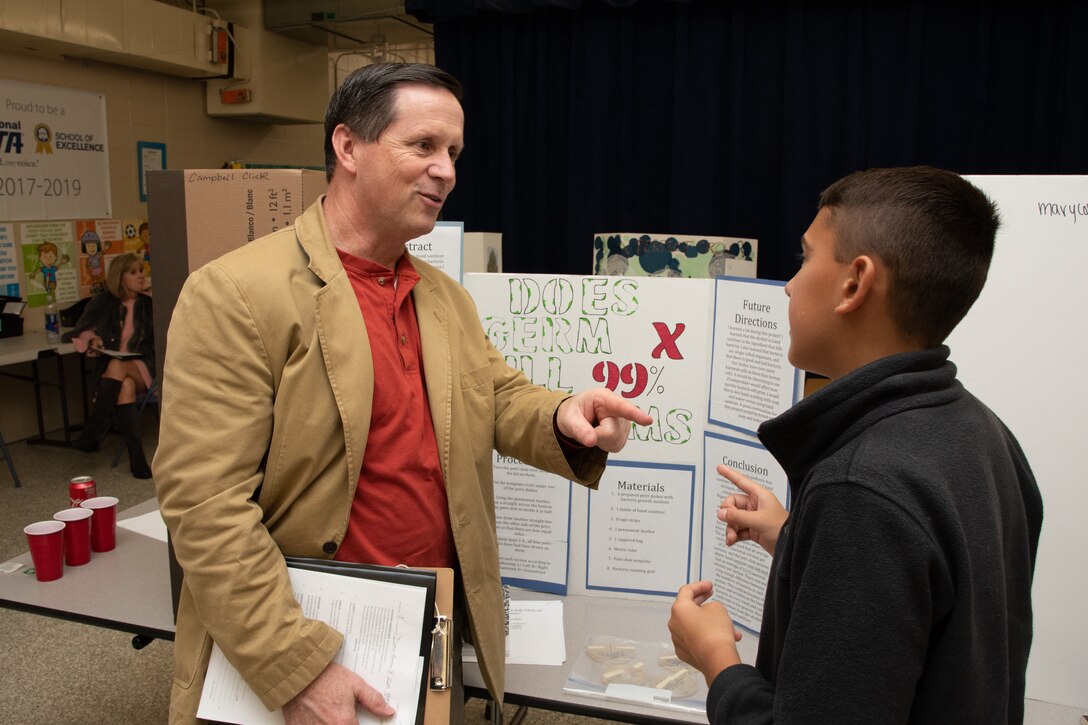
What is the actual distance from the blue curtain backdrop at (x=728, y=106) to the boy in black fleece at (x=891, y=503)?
3840 millimetres

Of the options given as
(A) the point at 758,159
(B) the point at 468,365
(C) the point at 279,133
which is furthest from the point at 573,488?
(C) the point at 279,133

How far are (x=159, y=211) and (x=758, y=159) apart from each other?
3658mm

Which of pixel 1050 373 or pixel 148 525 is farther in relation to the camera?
pixel 148 525

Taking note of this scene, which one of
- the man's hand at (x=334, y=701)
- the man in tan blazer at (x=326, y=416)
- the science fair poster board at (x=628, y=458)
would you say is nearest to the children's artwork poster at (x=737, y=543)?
the science fair poster board at (x=628, y=458)

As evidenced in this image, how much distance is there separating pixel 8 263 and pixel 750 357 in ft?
16.8

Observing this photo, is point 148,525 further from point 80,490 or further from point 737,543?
point 737,543

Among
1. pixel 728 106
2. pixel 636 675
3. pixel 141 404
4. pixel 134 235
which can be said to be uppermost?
pixel 728 106

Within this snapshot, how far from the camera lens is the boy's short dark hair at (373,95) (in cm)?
135

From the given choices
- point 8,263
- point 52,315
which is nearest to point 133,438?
point 52,315

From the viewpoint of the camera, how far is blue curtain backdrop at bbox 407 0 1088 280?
416 cm

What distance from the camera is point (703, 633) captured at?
38.1 inches

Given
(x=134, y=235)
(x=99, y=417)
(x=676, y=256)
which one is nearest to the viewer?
(x=676, y=256)

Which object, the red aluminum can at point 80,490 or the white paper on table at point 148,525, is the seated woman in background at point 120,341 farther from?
the red aluminum can at point 80,490

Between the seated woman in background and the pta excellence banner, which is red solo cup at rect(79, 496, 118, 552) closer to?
the seated woman in background
